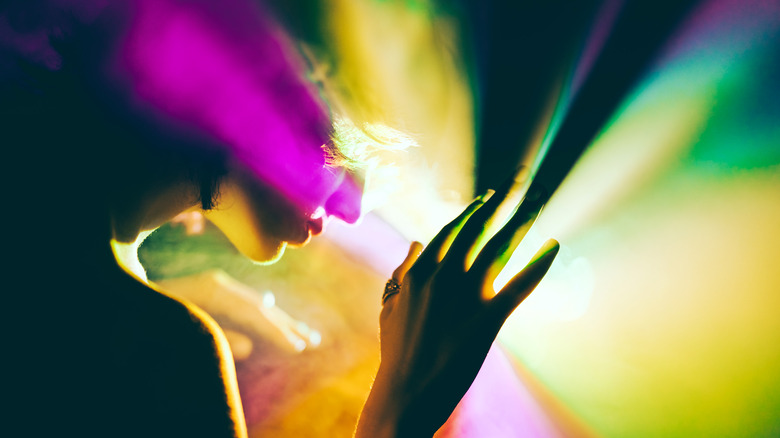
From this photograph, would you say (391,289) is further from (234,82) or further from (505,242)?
(234,82)

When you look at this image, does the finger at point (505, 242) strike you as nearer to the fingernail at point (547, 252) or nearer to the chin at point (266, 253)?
A: the fingernail at point (547, 252)

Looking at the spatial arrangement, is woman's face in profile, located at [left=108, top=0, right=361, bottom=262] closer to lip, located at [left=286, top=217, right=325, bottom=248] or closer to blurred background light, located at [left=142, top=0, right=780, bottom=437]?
lip, located at [left=286, top=217, right=325, bottom=248]

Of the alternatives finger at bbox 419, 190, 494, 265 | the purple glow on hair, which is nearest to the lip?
the purple glow on hair

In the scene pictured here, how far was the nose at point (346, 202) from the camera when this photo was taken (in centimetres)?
99

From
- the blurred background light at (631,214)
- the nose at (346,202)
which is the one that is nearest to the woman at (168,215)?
the nose at (346,202)

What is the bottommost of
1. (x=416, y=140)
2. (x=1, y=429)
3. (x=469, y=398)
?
(x=469, y=398)

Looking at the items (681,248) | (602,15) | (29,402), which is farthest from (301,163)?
(681,248)

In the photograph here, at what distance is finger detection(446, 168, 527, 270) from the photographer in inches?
21.8

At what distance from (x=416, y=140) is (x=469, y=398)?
1475 mm

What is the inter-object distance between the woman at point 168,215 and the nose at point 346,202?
123 mm

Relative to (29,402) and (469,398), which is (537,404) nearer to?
(469,398)

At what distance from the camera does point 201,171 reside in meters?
0.72

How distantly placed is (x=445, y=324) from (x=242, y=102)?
28.5 inches

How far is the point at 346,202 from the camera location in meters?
1.00
